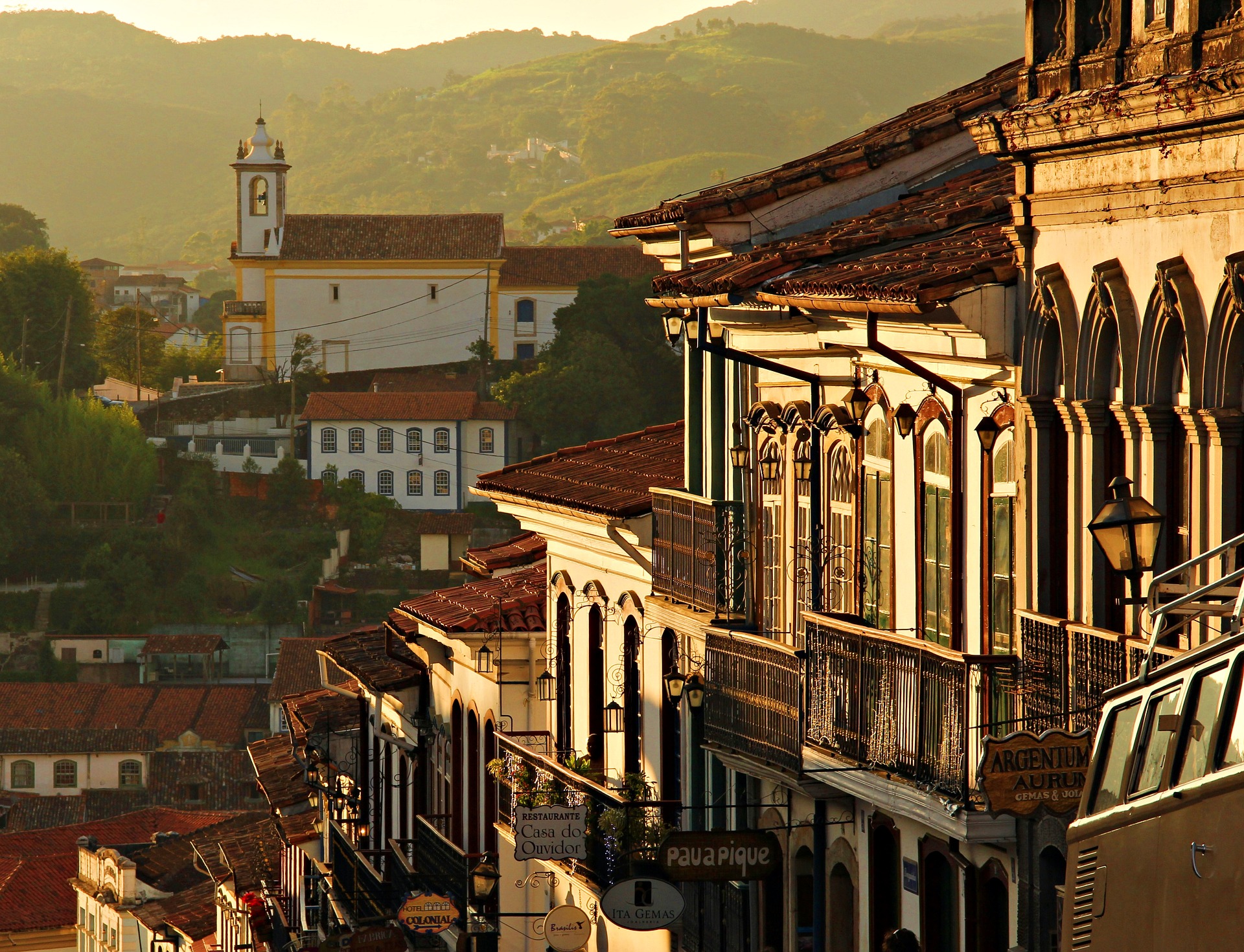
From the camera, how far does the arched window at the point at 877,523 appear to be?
1530cm

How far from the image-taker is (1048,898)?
12.7 metres

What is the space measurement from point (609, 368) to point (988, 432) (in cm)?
8314

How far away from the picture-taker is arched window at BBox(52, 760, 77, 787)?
301 ft

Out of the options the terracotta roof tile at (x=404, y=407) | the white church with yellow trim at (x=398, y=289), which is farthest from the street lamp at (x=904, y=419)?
the white church with yellow trim at (x=398, y=289)

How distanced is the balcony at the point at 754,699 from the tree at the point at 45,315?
384 ft

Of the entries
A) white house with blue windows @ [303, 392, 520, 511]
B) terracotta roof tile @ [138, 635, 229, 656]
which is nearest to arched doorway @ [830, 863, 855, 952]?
white house with blue windows @ [303, 392, 520, 511]

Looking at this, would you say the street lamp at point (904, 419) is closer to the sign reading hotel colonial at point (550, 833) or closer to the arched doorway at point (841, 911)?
the arched doorway at point (841, 911)

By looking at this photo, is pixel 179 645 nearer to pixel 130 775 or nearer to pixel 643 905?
pixel 130 775

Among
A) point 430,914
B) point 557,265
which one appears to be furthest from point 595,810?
point 557,265

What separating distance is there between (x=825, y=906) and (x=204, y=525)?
98.1 metres

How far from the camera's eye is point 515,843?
1998 cm

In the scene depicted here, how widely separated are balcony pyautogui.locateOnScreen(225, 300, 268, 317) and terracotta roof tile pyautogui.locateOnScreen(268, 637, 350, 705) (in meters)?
27.0

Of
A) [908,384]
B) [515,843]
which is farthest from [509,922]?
[908,384]

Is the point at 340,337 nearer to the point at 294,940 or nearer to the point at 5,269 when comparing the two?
the point at 5,269
